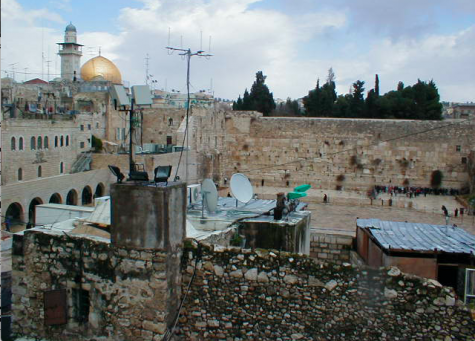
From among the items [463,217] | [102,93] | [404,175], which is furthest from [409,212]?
[102,93]

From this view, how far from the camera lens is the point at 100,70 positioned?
127ft

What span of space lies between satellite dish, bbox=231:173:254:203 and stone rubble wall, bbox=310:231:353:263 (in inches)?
121

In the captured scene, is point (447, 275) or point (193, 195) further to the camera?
point (193, 195)

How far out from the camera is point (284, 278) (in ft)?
15.7

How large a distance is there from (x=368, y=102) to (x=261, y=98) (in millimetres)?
8810

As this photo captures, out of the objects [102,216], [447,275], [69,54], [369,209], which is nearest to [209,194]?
[102,216]

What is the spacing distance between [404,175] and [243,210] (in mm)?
19893

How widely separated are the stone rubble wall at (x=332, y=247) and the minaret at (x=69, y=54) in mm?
43408

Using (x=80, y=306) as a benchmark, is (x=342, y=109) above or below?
above

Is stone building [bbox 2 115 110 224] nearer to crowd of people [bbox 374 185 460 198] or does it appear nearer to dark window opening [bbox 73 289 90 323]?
dark window opening [bbox 73 289 90 323]

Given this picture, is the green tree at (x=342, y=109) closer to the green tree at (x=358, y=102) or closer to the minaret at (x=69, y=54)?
the green tree at (x=358, y=102)

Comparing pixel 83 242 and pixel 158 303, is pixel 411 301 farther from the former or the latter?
pixel 83 242

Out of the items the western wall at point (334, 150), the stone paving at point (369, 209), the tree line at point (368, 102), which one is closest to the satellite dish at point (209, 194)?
the stone paving at point (369, 209)

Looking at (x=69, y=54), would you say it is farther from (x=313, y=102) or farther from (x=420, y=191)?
(x=420, y=191)
